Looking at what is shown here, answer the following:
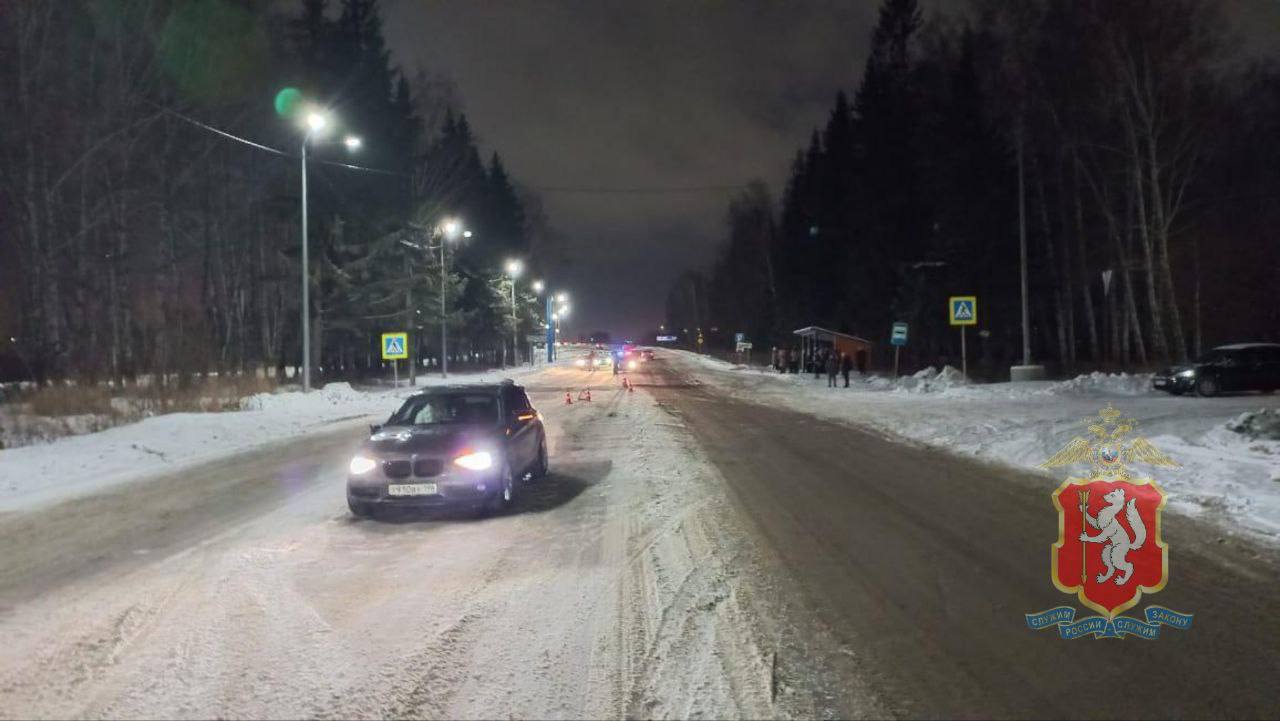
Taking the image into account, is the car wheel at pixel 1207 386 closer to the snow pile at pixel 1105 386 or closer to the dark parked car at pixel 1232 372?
the dark parked car at pixel 1232 372

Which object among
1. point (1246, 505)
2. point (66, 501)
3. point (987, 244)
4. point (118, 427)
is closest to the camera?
point (1246, 505)

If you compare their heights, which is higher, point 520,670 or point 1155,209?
point 1155,209

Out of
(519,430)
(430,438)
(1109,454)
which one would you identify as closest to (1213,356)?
(1109,454)

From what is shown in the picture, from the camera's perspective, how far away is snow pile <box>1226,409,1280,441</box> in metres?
13.4

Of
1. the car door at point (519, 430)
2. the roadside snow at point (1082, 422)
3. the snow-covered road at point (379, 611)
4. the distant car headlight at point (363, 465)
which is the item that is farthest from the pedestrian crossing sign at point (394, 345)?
the distant car headlight at point (363, 465)

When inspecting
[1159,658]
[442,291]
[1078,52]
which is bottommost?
[1159,658]

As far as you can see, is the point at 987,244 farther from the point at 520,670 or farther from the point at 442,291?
the point at 520,670

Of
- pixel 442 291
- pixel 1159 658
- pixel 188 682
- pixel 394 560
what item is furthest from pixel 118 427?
pixel 442 291

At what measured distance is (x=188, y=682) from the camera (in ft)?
16.0

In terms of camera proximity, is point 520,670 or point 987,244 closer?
point 520,670

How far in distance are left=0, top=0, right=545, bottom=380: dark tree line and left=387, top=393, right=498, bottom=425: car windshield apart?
787 inches

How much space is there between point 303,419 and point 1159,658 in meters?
22.6

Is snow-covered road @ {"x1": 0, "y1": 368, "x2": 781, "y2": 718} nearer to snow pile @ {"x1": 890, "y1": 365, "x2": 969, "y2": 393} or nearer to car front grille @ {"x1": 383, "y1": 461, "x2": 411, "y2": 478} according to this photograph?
car front grille @ {"x1": 383, "y1": 461, "x2": 411, "y2": 478}

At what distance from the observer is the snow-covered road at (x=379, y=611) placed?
4.66 meters
